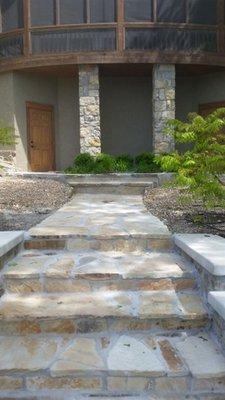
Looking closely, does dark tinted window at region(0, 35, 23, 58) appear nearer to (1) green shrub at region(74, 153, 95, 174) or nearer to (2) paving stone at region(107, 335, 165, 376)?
(1) green shrub at region(74, 153, 95, 174)

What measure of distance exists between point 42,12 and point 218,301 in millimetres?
10522

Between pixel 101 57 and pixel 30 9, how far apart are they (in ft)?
8.04

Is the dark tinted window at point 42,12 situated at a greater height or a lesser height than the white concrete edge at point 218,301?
greater

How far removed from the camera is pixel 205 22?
11.1m

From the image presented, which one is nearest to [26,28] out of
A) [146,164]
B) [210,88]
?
[146,164]

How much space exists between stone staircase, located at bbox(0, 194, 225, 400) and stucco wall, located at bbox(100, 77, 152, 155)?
917 cm

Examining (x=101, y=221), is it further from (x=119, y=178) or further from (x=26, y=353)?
(x=119, y=178)

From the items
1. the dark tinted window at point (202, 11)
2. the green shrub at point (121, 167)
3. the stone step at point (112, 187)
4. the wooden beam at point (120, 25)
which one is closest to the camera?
the stone step at point (112, 187)

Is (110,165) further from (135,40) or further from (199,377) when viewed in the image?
(199,377)

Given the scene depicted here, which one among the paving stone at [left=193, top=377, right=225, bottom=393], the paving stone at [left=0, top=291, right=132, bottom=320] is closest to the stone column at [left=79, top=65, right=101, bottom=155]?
the paving stone at [left=0, top=291, right=132, bottom=320]

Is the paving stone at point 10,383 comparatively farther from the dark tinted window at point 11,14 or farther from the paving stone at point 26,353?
the dark tinted window at point 11,14

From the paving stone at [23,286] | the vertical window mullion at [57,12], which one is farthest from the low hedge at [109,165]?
the paving stone at [23,286]

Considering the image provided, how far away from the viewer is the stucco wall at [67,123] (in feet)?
42.0

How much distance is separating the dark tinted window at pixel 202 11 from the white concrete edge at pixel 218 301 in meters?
10.1
